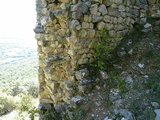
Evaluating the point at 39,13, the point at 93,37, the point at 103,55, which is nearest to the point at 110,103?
the point at 103,55

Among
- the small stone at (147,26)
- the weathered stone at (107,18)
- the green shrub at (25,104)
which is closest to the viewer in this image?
the weathered stone at (107,18)

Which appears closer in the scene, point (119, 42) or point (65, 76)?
point (65, 76)

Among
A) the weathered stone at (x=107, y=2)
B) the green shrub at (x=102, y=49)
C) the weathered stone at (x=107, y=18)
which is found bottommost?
the green shrub at (x=102, y=49)

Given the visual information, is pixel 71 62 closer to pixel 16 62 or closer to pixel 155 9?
pixel 155 9

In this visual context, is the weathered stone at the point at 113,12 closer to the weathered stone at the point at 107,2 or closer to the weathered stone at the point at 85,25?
the weathered stone at the point at 107,2

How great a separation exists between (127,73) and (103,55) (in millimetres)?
702

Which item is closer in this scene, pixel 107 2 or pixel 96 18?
pixel 96 18

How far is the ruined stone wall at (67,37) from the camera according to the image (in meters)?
4.58

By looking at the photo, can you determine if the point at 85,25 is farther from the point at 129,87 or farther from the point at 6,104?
the point at 6,104

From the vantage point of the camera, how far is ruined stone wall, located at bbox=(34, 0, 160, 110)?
4.58 m

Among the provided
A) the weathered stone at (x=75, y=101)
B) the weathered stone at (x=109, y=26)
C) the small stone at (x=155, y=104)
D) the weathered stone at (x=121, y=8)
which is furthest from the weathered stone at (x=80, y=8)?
the small stone at (x=155, y=104)

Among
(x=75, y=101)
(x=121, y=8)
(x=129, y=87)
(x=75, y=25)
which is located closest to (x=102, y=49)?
(x=75, y=25)

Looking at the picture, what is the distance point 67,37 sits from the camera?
4590 millimetres

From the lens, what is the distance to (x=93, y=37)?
4828 millimetres
